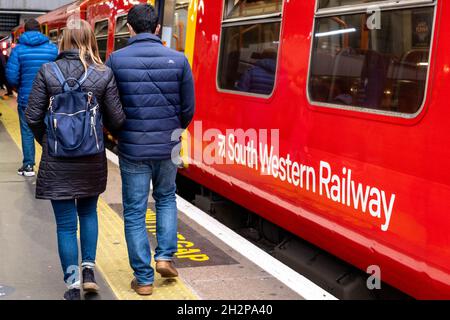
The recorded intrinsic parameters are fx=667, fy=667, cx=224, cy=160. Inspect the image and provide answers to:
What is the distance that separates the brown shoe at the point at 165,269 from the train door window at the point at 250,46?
5.17 ft

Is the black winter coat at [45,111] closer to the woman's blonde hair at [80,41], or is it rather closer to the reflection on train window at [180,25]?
the woman's blonde hair at [80,41]

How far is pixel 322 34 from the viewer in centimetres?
417

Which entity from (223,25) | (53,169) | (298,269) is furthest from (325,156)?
(223,25)

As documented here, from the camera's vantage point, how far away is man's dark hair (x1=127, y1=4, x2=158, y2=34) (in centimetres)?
364

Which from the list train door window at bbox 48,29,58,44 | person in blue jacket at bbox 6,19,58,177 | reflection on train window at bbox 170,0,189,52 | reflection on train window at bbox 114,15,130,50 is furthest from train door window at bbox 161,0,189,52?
train door window at bbox 48,29,58,44

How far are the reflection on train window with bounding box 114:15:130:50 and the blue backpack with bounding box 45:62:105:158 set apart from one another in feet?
19.8

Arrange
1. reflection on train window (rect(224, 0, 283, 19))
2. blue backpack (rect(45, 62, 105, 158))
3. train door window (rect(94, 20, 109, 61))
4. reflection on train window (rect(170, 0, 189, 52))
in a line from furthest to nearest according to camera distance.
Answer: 1. train door window (rect(94, 20, 109, 61))
2. reflection on train window (rect(170, 0, 189, 52))
3. reflection on train window (rect(224, 0, 283, 19))
4. blue backpack (rect(45, 62, 105, 158))

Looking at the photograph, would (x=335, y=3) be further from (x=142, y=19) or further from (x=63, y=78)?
(x=63, y=78)

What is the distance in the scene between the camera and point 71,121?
3.35m

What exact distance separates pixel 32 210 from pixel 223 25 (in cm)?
229

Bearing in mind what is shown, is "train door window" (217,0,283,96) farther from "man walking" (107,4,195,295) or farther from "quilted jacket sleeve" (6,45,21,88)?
"quilted jacket sleeve" (6,45,21,88)

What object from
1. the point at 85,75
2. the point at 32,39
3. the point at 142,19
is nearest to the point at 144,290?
the point at 85,75
